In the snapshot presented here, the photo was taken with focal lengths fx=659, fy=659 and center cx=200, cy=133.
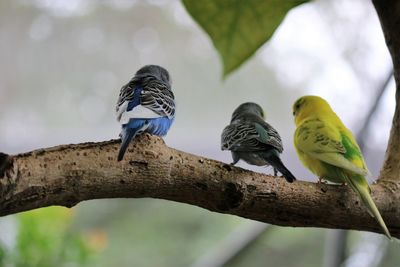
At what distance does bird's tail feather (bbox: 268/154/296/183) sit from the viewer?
64 centimetres

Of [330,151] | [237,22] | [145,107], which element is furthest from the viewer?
[330,151]

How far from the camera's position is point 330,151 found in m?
0.75

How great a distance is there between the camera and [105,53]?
1.79 m

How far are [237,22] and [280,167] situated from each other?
0.79ft

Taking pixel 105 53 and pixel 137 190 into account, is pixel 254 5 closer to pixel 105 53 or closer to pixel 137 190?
pixel 137 190

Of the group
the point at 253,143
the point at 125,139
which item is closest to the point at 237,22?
the point at 125,139

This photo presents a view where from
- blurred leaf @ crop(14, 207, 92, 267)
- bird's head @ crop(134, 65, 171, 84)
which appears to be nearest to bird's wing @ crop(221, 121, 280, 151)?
bird's head @ crop(134, 65, 171, 84)

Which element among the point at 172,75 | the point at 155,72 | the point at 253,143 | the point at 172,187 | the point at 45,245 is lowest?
the point at 172,187

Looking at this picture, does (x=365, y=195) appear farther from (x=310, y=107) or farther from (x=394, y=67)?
(x=310, y=107)

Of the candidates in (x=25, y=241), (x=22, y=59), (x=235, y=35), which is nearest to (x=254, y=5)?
(x=235, y=35)

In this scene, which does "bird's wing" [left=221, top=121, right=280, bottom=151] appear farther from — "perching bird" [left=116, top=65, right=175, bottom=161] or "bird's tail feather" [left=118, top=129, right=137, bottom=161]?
"bird's tail feather" [left=118, top=129, right=137, bottom=161]

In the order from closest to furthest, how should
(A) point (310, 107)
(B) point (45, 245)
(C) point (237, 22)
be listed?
1. (C) point (237, 22)
2. (A) point (310, 107)
3. (B) point (45, 245)

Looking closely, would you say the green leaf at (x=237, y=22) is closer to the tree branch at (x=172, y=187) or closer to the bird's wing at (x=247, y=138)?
the tree branch at (x=172, y=187)

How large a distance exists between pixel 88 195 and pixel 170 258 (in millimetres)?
1737
